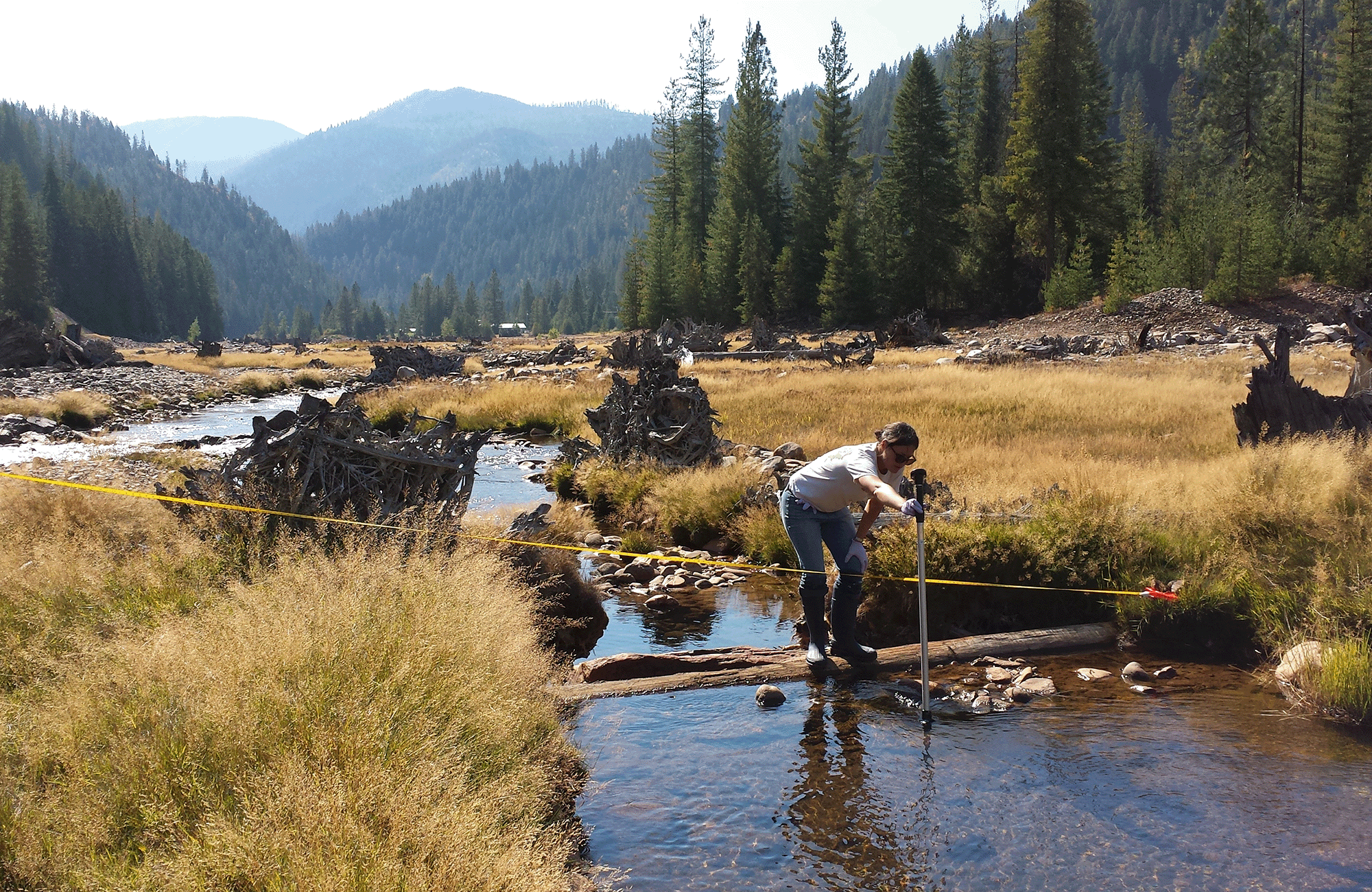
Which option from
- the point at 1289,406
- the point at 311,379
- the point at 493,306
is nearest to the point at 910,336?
the point at 311,379

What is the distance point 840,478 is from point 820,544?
64 centimetres

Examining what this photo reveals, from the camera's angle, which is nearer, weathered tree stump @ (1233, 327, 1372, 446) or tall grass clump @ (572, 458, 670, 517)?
weathered tree stump @ (1233, 327, 1372, 446)

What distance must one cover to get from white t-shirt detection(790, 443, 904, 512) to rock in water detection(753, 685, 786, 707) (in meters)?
1.58

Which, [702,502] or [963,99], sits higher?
[963,99]

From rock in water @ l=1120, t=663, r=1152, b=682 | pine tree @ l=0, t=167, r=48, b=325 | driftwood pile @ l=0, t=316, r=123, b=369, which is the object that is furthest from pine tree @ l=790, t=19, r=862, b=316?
pine tree @ l=0, t=167, r=48, b=325

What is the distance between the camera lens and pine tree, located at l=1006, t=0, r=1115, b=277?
51.2 metres

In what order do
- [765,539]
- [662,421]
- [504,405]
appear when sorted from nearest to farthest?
[765,539] < [662,421] < [504,405]

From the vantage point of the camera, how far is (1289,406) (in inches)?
479

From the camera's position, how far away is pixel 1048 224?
51719mm

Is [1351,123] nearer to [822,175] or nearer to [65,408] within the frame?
[822,175]

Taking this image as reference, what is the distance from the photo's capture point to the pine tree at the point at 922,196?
55.0 metres

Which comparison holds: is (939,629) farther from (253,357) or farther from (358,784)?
(253,357)

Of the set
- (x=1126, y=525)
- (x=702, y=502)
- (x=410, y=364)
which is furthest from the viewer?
(x=410, y=364)

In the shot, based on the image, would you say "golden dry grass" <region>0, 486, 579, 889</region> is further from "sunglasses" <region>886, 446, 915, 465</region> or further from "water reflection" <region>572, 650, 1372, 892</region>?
"sunglasses" <region>886, 446, 915, 465</region>
